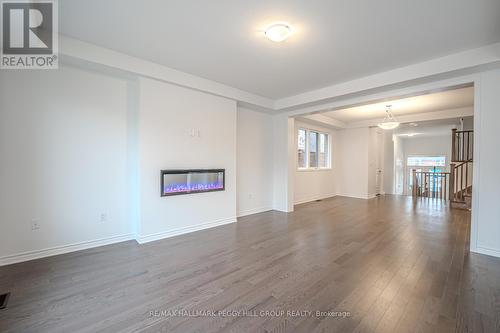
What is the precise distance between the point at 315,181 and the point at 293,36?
5430 mm

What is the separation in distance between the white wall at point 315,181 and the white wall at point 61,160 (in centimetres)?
430

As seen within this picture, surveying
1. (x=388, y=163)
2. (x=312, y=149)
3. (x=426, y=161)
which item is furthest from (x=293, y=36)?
(x=426, y=161)

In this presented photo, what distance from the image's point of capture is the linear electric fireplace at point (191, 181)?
3.66 metres

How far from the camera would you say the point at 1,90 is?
265cm

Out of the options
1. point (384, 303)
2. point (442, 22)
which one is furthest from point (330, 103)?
point (384, 303)

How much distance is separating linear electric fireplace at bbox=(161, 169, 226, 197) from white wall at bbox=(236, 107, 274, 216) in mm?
934

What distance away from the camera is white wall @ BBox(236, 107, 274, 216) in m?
5.25

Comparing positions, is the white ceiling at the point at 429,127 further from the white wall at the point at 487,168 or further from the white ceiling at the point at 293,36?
the white ceiling at the point at 293,36

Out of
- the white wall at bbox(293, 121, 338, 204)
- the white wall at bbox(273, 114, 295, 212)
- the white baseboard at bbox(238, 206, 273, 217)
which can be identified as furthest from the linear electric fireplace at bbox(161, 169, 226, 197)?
the white wall at bbox(293, 121, 338, 204)

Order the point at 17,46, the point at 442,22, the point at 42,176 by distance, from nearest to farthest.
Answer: the point at 442,22 → the point at 17,46 → the point at 42,176

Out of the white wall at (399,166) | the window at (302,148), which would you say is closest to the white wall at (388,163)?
the white wall at (399,166)

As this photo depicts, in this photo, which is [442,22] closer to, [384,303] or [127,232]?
[384,303]

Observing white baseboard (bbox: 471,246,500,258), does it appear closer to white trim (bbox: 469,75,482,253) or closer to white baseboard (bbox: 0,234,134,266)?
white trim (bbox: 469,75,482,253)

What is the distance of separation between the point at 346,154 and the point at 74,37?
7895mm
